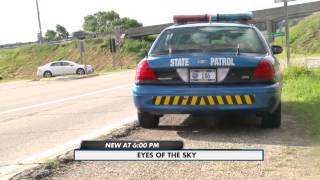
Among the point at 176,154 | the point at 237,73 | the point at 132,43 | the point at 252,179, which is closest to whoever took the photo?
the point at 176,154

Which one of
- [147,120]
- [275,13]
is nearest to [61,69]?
[147,120]

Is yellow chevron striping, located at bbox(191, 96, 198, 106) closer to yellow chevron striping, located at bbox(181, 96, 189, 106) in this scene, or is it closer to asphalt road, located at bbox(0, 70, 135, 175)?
yellow chevron striping, located at bbox(181, 96, 189, 106)

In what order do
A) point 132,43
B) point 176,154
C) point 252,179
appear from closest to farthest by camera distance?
point 176,154, point 252,179, point 132,43

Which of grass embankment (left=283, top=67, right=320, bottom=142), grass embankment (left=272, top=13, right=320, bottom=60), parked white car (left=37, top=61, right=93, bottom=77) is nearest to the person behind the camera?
grass embankment (left=283, top=67, right=320, bottom=142)

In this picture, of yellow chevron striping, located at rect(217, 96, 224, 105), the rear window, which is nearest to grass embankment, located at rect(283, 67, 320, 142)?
yellow chevron striping, located at rect(217, 96, 224, 105)

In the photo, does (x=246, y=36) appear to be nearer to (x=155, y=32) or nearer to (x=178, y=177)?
(x=178, y=177)

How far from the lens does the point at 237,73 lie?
24.1ft

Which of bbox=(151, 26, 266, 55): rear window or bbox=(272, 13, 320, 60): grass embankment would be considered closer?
bbox=(151, 26, 266, 55): rear window

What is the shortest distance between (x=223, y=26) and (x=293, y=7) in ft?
266

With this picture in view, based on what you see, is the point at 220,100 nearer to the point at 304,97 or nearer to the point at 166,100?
the point at 166,100

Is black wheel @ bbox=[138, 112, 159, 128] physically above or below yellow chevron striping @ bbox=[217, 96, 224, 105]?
below

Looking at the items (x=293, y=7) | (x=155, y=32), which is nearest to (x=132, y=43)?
(x=155, y=32)

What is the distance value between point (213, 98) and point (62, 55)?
75.9 metres

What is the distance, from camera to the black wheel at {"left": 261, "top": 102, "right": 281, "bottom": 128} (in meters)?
7.79
